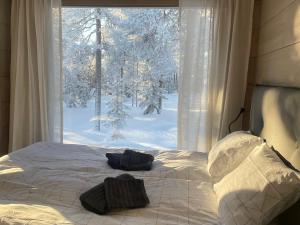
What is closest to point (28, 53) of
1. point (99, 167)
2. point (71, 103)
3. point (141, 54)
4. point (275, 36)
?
point (71, 103)

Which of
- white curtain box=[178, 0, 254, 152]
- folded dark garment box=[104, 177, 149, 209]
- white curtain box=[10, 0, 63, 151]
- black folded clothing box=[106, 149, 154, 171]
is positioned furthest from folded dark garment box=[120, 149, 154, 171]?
white curtain box=[10, 0, 63, 151]

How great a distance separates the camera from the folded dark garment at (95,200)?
1.51 metres

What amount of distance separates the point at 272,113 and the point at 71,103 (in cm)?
234

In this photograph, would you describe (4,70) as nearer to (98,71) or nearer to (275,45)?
(98,71)

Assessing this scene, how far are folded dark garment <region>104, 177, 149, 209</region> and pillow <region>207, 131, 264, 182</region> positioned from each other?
0.49 metres

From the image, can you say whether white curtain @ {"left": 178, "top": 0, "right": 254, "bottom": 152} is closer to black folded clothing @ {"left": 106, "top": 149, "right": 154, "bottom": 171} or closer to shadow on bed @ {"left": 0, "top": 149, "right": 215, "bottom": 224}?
shadow on bed @ {"left": 0, "top": 149, "right": 215, "bottom": 224}

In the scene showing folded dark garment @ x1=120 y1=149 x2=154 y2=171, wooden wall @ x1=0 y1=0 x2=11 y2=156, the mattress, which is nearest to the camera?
the mattress

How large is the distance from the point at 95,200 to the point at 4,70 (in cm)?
247

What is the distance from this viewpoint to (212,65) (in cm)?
309

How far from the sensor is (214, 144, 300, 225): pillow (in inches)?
48.3

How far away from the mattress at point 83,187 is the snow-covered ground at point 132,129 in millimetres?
907

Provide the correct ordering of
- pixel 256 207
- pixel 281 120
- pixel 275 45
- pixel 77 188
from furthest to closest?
pixel 275 45
pixel 77 188
pixel 281 120
pixel 256 207

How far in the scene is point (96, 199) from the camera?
157cm

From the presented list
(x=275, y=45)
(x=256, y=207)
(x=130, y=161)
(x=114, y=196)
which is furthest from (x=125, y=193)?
(x=275, y=45)
